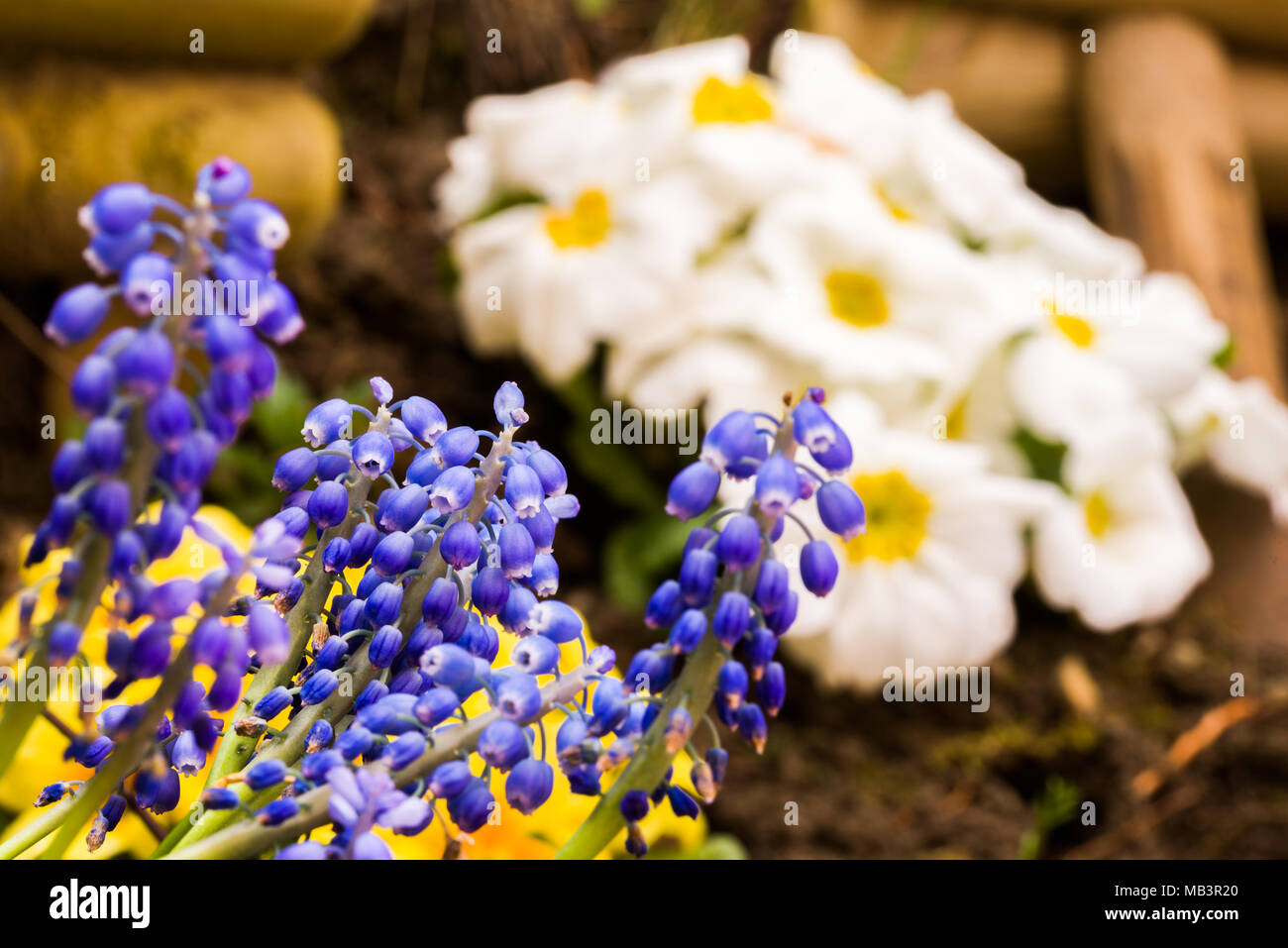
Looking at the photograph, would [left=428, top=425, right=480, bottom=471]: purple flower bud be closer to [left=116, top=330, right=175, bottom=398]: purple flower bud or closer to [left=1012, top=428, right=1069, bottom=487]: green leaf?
[left=116, top=330, right=175, bottom=398]: purple flower bud

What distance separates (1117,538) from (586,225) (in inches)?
32.9

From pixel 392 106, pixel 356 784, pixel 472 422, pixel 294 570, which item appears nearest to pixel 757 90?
pixel 472 422

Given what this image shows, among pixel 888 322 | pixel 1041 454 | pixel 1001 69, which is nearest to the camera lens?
pixel 888 322

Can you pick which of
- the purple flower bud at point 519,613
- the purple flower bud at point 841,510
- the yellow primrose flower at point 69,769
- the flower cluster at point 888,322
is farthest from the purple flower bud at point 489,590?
the flower cluster at point 888,322

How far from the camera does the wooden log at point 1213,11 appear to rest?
221 centimetres

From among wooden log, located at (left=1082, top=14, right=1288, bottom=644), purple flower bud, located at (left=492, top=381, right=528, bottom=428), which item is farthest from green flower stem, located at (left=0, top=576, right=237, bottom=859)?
wooden log, located at (left=1082, top=14, right=1288, bottom=644)

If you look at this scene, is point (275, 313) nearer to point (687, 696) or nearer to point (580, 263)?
point (687, 696)

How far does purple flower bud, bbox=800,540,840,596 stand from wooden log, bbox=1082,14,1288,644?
5.34 feet

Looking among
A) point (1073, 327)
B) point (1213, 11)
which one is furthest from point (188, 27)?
point (1213, 11)

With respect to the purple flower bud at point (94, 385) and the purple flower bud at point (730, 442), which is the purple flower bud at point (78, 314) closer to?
the purple flower bud at point (94, 385)

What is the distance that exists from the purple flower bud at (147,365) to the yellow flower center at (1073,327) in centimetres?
144

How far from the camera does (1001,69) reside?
86.9 inches

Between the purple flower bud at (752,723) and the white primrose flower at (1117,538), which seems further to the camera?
the white primrose flower at (1117,538)

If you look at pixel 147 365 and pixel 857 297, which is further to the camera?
pixel 857 297
